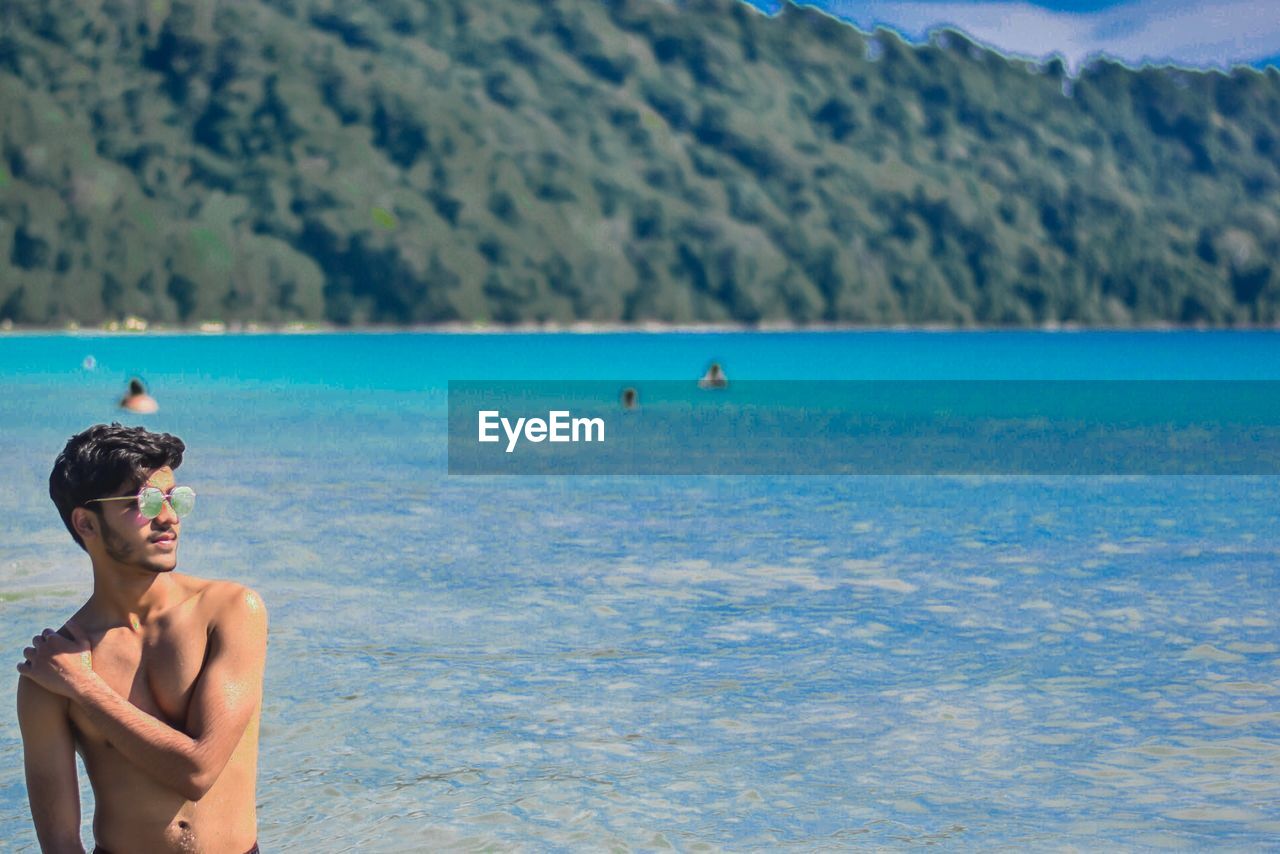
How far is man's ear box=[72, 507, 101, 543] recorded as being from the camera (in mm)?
4781

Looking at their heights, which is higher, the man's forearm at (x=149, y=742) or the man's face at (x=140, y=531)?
the man's face at (x=140, y=531)

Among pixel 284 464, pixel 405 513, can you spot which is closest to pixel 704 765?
pixel 405 513

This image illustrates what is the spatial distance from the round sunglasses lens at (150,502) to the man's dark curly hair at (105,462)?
5cm

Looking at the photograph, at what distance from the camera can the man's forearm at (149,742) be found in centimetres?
486

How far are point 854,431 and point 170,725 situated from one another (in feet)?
155

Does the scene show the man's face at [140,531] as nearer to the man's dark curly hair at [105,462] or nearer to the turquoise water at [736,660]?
the man's dark curly hair at [105,462]

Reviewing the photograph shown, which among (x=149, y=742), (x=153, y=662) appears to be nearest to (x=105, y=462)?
(x=153, y=662)

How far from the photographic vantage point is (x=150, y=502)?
469 centimetres

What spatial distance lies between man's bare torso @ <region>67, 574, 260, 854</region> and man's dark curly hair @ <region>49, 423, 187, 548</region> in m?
0.49

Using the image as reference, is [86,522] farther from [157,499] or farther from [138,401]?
[138,401]

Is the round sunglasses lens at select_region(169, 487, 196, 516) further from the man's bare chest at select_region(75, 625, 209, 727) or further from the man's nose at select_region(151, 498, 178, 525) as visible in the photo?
the man's bare chest at select_region(75, 625, 209, 727)

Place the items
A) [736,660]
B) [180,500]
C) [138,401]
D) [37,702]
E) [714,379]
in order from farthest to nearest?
[714,379]
[138,401]
[736,660]
[37,702]
[180,500]

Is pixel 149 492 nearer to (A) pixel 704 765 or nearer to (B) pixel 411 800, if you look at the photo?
(B) pixel 411 800

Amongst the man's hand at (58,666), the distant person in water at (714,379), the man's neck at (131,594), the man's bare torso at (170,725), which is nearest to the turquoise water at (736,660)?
the man's bare torso at (170,725)
